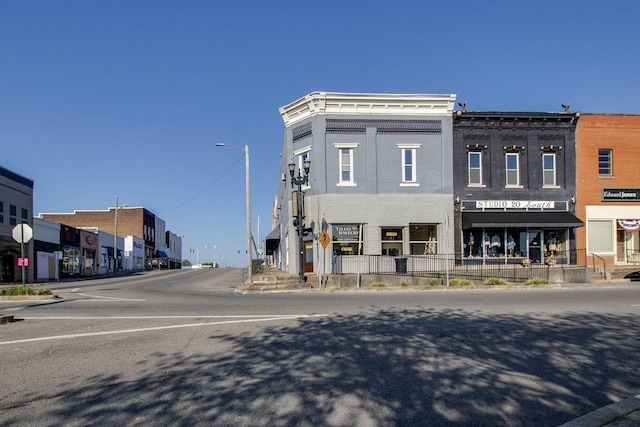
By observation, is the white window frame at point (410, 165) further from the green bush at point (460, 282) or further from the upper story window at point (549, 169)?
the upper story window at point (549, 169)

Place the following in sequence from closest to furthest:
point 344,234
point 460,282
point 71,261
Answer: point 460,282, point 344,234, point 71,261

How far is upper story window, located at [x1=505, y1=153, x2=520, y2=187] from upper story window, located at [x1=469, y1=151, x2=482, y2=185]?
153cm

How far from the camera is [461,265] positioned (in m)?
28.1

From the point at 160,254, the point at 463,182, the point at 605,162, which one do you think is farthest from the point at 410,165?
the point at 160,254

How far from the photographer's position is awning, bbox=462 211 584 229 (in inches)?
1081

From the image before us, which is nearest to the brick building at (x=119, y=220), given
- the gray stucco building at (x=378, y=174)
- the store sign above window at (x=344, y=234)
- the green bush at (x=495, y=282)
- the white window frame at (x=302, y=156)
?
the white window frame at (x=302, y=156)

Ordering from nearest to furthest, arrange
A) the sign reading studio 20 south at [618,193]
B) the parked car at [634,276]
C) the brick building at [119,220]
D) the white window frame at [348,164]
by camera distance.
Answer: the parked car at [634,276], the white window frame at [348,164], the sign reading studio 20 south at [618,193], the brick building at [119,220]

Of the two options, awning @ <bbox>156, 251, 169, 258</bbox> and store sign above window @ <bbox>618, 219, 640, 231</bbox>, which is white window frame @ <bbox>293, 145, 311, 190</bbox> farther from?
awning @ <bbox>156, 251, 169, 258</bbox>

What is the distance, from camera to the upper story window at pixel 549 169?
95.5 feet

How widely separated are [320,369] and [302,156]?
23218 millimetres

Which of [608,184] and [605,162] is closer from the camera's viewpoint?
[608,184]

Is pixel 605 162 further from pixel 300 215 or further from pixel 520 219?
pixel 300 215

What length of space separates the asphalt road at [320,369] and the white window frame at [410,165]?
1628 centimetres

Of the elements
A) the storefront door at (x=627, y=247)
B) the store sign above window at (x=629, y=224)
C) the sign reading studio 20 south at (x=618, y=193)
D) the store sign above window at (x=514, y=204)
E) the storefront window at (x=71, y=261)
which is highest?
the sign reading studio 20 south at (x=618, y=193)
